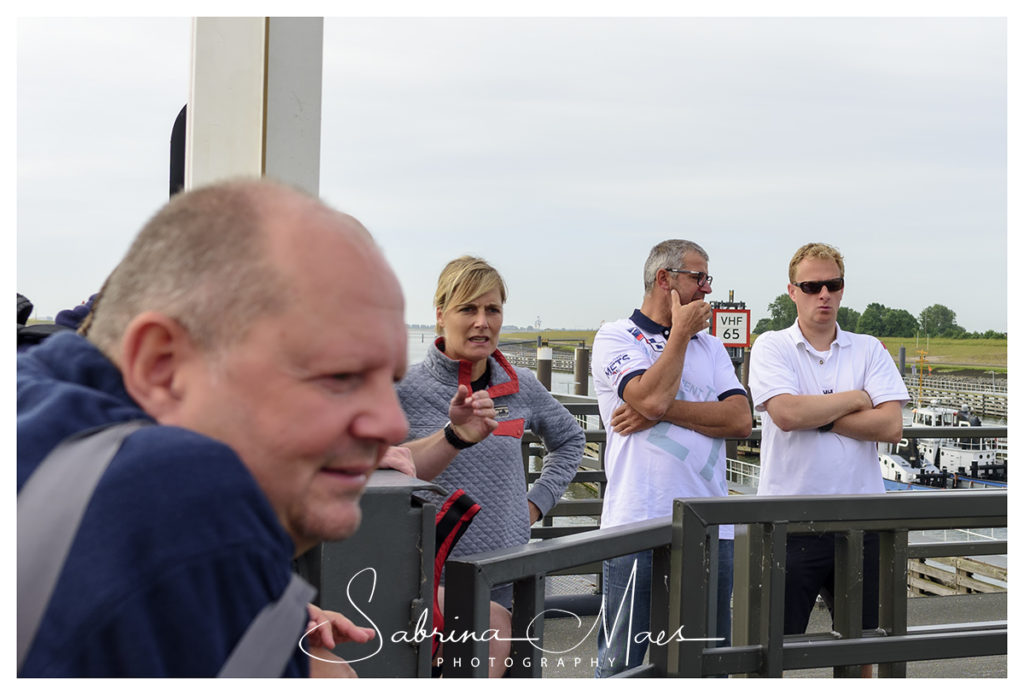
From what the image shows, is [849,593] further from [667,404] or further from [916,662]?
[667,404]

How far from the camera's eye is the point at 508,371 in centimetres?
336

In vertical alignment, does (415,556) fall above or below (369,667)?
above

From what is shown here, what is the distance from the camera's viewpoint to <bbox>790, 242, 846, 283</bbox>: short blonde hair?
13.3 feet

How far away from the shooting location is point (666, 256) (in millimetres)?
3871

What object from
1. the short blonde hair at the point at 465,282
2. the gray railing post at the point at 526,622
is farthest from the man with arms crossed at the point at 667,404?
the gray railing post at the point at 526,622

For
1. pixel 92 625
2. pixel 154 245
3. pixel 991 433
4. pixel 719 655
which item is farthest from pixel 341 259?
pixel 991 433

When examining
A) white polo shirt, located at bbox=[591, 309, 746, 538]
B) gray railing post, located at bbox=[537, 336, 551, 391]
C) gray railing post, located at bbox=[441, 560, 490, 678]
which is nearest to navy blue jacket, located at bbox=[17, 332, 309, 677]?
gray railing post, located at bbox=[441, 560, 490, 678]

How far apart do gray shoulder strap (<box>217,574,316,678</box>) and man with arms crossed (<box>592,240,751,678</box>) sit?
253cm

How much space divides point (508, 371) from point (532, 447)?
3.57m

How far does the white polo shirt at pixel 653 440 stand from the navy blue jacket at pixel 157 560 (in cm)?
283

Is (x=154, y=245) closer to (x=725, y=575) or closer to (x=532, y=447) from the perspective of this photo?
(x=725, y=575)

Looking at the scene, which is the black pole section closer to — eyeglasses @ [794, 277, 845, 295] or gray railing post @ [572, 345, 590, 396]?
eyeglasses @ [794, 277, 845, 295]

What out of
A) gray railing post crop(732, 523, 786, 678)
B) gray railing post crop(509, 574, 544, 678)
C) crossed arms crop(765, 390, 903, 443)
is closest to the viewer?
gray railing post crop(509, 574, 544, 678)

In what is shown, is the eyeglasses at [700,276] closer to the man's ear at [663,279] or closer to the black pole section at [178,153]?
the man's ear at [663,279]
